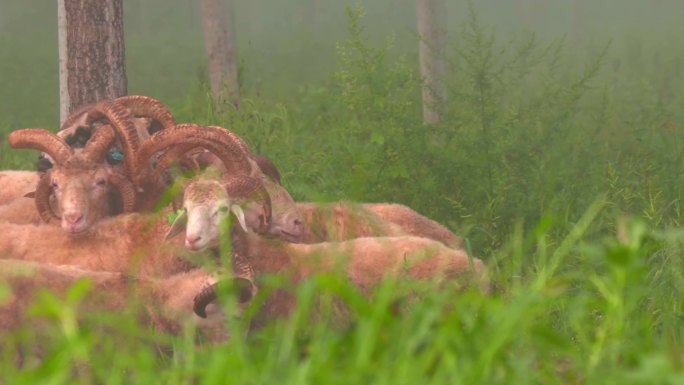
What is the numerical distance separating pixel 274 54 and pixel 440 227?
103ft

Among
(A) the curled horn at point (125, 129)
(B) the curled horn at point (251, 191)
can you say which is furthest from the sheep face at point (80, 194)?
(B) the curled horn at point (251, 191)

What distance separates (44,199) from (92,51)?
2.05 m

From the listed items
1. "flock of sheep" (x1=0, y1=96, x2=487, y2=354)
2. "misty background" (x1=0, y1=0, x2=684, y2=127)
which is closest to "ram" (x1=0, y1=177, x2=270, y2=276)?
"flock of sheep" (x1=0, y1=96, x2=487, y2=354)

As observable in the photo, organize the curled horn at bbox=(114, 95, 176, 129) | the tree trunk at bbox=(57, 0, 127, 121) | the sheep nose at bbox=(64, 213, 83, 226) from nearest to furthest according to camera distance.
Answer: the sheep nose at bbox=(64, 213, 83, 226) → the curled horn at bbox=(114, 95, 176, 129) → the tree trunk at bbox=(57, 0, 127, 121)

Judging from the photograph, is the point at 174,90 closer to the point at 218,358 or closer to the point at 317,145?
the point at 317,145

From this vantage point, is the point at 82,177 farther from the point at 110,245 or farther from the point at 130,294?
the point at 130,294

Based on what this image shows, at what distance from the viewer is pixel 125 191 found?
814 centimetres

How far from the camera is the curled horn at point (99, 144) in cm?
816

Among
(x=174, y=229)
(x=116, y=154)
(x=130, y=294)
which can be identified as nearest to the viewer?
(x=130, y=294)

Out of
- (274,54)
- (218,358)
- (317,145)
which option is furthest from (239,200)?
(274,54)

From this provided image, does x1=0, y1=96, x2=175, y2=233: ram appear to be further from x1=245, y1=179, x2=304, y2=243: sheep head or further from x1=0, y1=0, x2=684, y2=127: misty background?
x1=0, y1=0, x2=684, y2=127: misty background

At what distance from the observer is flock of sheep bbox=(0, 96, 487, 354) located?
20.2 feet

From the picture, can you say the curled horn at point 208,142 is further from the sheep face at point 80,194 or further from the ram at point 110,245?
the ram at point 110,245

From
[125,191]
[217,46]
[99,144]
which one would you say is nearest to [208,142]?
[125,191]
